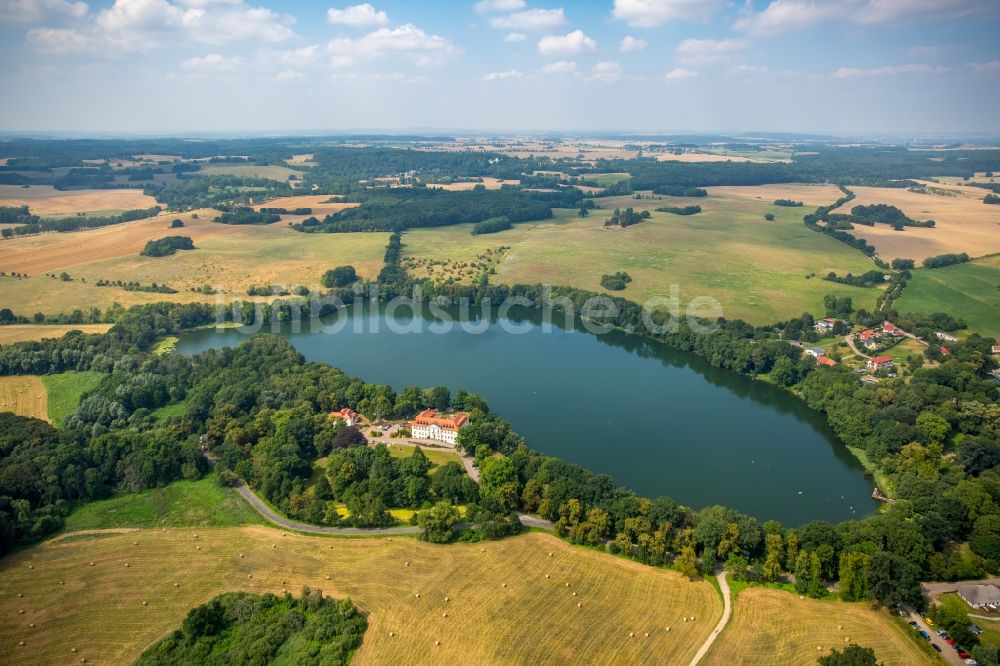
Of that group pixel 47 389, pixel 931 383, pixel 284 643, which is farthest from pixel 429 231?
pixel 284 643

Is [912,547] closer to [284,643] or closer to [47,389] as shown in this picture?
[284,643]

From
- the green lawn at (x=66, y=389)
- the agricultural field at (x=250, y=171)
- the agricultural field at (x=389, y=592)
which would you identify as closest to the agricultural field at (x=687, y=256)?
the green lawn at (x=66, y=389)

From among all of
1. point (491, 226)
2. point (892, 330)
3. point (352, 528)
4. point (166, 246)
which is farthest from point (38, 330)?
point (892, 330)

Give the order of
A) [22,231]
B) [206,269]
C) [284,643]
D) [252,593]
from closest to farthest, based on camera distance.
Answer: [284,643]
[252,593]
[206,269]
[22,231]

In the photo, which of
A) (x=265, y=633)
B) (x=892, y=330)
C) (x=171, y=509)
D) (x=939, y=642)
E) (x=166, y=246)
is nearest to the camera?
(x=939, y=642)

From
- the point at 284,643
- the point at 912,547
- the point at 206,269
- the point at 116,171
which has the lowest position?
the point at 284,643

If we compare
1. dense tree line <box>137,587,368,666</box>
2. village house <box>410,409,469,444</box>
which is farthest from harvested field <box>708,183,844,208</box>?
dense tree line <box>137,587,368,666</box>

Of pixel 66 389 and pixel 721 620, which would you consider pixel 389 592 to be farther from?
pixel 66 389
